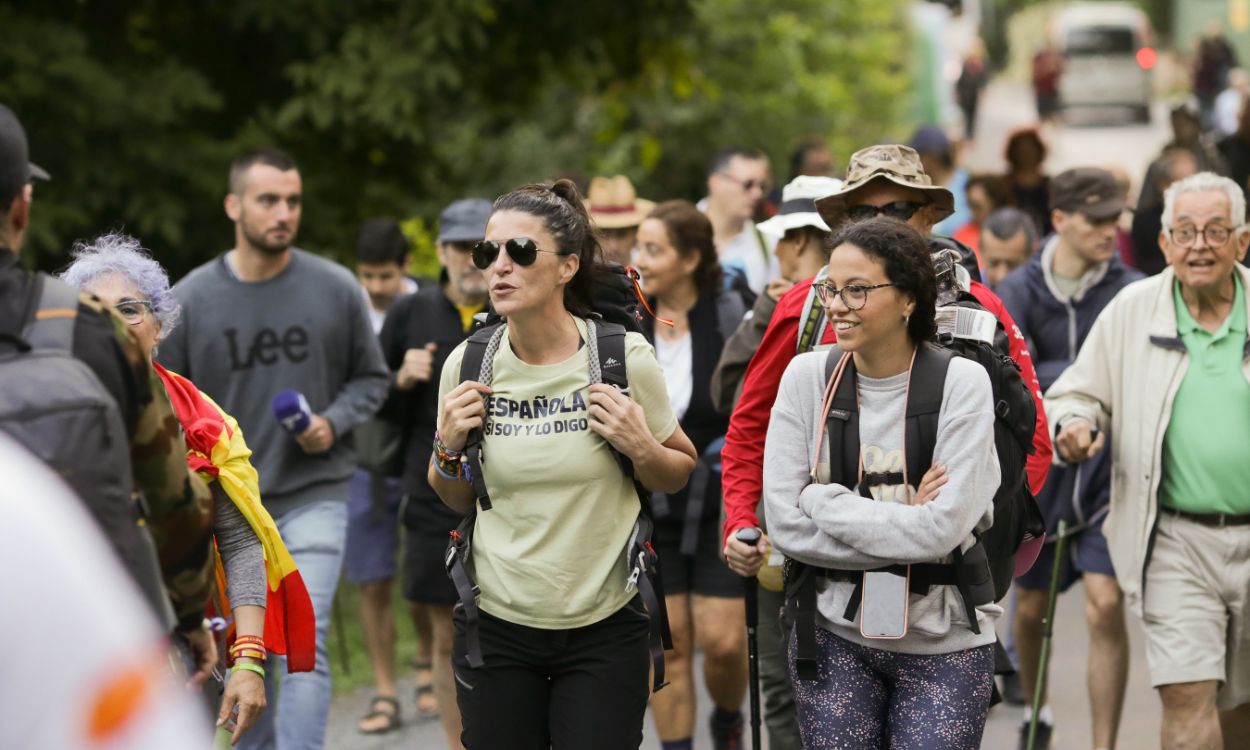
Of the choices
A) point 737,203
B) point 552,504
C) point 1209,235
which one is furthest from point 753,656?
point 737,203

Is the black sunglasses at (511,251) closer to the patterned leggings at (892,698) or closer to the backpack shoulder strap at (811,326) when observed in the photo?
the backpack shoulder strap at (811,326)

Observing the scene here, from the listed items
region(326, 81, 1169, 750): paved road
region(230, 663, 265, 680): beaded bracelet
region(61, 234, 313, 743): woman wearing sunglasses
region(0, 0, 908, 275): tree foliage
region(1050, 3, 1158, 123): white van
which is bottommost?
region(326, 81, 1169, 750): paved road

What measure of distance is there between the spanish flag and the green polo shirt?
2.84 m

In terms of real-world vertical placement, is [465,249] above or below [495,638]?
above

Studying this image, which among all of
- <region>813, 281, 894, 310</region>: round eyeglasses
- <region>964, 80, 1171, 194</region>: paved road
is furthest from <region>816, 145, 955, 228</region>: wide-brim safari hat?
<region>964, 80, 1171, 194</region>: paved road

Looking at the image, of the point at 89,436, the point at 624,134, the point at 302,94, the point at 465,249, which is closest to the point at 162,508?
the point at 89,436

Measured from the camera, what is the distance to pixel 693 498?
6945 mm

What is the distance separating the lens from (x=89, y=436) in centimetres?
317

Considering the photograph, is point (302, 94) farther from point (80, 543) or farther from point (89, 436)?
point (80, 543)

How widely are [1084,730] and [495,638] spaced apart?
3857mm

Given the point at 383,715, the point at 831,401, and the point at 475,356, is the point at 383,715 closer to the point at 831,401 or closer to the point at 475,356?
the point at 475,356

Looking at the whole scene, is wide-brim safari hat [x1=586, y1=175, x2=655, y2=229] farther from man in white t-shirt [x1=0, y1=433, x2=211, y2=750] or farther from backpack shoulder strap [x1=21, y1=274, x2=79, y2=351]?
man in white t-shirt [x1=0, y1=433, x2=211, y2=750]

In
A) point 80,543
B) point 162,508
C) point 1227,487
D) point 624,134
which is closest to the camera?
point 80,543

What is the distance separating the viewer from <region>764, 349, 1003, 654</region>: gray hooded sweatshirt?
4578 mm
